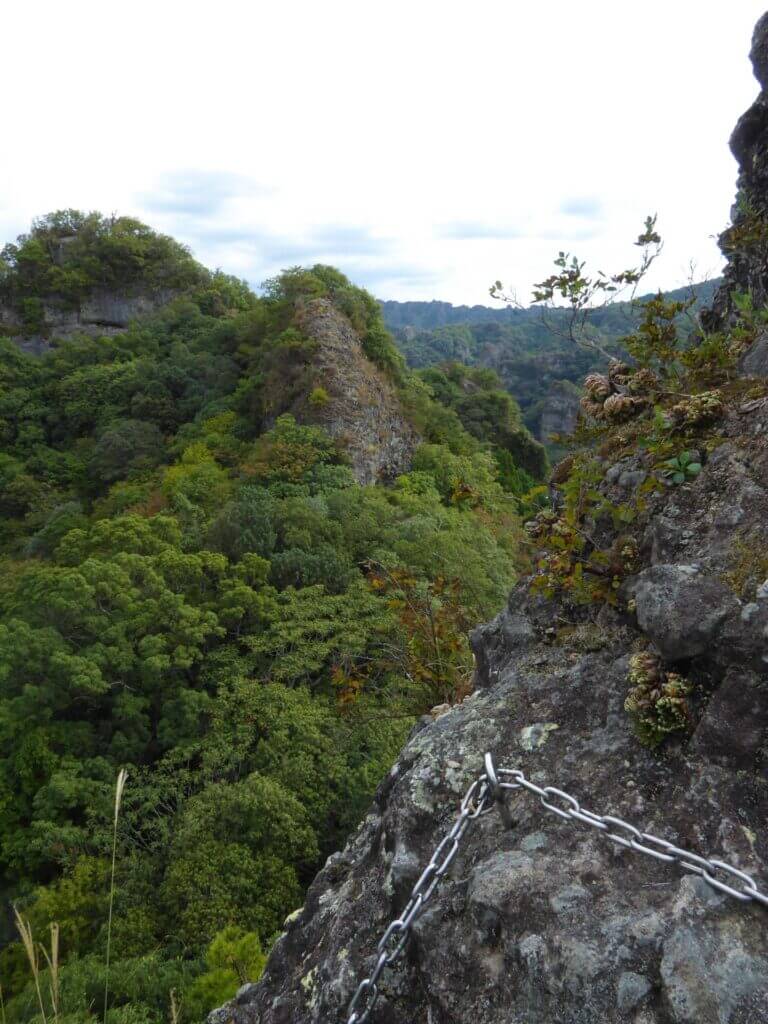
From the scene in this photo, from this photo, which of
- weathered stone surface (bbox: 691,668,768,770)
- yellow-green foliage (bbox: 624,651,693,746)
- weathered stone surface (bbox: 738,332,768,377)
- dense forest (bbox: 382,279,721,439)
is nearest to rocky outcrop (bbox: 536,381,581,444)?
dense forest (bbox: 382,279,721,439)

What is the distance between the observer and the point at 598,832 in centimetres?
204

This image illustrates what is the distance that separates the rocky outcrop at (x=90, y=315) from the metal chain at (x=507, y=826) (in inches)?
1753

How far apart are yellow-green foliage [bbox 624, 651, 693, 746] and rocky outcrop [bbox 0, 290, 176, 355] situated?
4460 centimetres

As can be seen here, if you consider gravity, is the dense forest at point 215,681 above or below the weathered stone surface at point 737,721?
below

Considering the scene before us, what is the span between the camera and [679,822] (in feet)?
6.47

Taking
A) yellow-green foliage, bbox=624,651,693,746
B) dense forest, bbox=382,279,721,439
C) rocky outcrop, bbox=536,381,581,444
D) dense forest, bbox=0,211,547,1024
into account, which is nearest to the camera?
yellow-green foliage, bbox=624,651,693,746

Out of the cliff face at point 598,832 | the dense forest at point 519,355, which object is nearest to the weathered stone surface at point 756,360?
the cliff face at point 598,832

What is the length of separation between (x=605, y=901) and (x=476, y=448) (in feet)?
81.9

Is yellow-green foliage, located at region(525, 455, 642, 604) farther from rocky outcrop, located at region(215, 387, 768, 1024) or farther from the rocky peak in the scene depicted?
the rocky peak

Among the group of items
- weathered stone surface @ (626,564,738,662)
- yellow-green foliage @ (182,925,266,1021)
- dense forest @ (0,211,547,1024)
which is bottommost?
yellow-green foliage @ (182,925,266,1021)

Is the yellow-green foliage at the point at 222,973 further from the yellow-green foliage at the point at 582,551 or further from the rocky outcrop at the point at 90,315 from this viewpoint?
the rocky outcrop at the point at 90,315

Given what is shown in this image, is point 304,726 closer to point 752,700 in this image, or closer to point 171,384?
point 752,700

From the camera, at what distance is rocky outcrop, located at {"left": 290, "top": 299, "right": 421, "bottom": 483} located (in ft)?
65.9

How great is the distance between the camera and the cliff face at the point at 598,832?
168 cm
